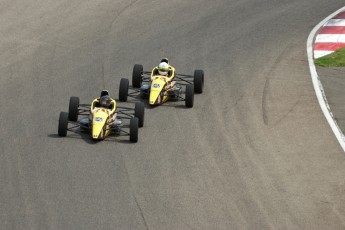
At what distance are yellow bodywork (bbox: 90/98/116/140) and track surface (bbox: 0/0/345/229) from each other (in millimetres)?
282

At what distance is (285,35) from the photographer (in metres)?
29.0

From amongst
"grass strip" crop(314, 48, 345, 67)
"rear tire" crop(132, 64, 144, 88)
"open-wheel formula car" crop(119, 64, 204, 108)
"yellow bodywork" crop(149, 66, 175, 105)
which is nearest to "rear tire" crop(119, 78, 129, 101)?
"open-wheel formula car" crop(119, 64, 204, 108)

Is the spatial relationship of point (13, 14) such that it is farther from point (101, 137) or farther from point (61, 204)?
point (61, 204)

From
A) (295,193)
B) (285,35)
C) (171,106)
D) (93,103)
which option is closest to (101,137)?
(93,103)

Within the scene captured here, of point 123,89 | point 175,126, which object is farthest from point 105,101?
point 123,89

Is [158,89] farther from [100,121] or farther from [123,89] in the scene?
[100,121]

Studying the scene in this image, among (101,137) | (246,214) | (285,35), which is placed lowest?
(246,214)

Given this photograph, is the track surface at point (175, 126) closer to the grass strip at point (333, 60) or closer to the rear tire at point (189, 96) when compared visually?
the rear tire at point (189, 96)

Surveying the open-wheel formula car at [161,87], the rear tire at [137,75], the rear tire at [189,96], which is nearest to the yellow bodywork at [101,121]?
the open-wheel formula car at [161,87]

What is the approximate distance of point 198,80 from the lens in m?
24.2

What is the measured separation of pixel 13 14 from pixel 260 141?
1286 cm

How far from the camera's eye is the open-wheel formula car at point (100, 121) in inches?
824

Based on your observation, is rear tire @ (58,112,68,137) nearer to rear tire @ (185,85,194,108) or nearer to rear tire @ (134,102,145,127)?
rear tire @ (134,102,145,127)

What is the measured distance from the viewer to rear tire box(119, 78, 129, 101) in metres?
23.7
